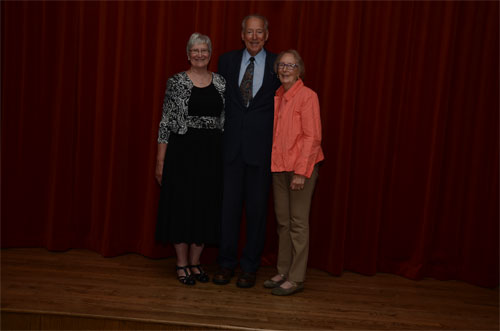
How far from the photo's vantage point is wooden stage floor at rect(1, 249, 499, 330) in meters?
2.07

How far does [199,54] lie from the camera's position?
235cm

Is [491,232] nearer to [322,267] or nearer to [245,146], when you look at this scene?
[322,267]

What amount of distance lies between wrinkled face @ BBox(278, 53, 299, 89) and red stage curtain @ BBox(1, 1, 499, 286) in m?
0.56

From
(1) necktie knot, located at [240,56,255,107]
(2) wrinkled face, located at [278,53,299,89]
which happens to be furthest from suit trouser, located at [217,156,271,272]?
(2) wrinkled face, located at [278,53,299,89]

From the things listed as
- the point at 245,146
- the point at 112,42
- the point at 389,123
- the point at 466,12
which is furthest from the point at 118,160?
the point at 466,12

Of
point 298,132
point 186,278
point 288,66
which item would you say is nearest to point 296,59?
point 288,66

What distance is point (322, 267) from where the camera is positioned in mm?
2895

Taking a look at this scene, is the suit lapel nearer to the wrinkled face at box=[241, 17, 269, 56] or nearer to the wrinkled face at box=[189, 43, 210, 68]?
the wrinkled face at box=[241, 17, 269, 56]

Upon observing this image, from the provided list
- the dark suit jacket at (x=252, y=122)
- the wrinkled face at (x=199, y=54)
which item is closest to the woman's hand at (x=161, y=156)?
the dark suit jacket at (x=252, y=122)

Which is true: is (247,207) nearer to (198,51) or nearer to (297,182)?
(297,182)

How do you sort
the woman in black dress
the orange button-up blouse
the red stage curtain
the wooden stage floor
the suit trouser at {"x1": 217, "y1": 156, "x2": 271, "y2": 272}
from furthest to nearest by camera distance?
the red stage curtain
the suit trouser at {"x1": 217, "y1": 156, "x2": 271, "y2": 272}
the woman in black dress
the orange button-up blouse
the wooden stage floor

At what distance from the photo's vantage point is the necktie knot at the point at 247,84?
2.44 metres

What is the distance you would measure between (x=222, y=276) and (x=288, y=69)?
1292 millimetres

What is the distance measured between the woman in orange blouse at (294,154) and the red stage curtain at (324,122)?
486mm
